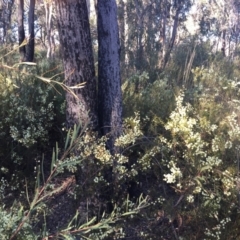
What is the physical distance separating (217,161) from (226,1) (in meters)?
19.3

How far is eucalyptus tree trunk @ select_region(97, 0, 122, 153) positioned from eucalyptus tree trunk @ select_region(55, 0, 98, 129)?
109 millimetres

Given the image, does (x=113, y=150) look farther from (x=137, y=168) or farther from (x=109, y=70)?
(x=109, y=70)

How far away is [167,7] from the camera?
55.2 feet

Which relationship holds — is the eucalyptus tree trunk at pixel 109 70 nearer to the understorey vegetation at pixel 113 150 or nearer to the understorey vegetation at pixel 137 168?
the understorey vegetation at pixel 113 150

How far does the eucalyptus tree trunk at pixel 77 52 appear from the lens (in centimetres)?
328

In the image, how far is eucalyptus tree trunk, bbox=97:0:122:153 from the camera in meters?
3.62

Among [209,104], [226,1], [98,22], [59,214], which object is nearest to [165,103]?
[209,104]

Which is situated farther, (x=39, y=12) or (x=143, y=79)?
(x=39, y=12)

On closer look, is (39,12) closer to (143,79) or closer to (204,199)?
(143,79)

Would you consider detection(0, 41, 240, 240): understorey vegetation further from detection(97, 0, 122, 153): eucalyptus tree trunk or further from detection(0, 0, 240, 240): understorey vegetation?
detection(97, 0, 122, 153): eucalyptus tree trunk

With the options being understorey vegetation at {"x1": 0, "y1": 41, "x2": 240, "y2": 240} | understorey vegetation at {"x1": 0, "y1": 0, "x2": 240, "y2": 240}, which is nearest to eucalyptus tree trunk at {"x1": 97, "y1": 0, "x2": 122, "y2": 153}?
understorey vegetation at {"x1": 0, "y1": 0, "x2": 240, "y2": 240}

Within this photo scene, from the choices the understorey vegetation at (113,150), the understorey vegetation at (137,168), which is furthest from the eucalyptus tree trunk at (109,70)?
the understorey vegetation at (137,168)

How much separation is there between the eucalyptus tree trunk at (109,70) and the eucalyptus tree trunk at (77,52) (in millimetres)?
109

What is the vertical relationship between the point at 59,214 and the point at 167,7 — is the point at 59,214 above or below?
below
